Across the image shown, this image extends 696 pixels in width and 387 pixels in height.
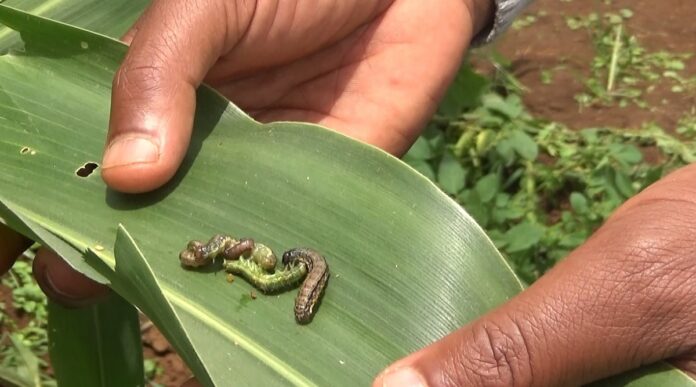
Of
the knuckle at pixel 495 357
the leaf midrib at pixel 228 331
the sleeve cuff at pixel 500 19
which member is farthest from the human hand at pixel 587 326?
the sleeve cuff at pixel 500 19

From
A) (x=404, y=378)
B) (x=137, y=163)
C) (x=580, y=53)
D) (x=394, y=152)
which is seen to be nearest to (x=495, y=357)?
(x=404, y=378)

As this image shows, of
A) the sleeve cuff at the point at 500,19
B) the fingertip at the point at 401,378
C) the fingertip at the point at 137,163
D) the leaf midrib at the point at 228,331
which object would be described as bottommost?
the sleeve cuff at the point at 500,19

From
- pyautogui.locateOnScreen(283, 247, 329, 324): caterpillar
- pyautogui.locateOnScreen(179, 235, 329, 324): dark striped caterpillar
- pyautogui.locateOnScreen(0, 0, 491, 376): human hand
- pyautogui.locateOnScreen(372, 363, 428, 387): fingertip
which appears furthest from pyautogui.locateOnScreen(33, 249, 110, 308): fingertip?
pyautogui.locateOnScreen(372, 363, 428, 387): fingertip

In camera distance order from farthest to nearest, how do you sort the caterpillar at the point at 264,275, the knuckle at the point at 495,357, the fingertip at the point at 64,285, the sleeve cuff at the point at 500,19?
the sleeve cuff at the point at 500,19 < the fingertip at the point at 64,285 < the caterpillar at the point at 264,275 < the knuckle at the point at 495,357

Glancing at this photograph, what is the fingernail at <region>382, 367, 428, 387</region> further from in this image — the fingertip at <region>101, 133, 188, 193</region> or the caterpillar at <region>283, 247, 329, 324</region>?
the fingertip at <region>101, 133, 188, 193</region>

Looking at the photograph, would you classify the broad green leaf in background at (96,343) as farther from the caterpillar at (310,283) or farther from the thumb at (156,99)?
the caterpillar at (310,283)

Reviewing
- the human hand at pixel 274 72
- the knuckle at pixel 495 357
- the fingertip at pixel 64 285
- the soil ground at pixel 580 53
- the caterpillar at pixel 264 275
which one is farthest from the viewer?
the soil ground at pixel 580 53

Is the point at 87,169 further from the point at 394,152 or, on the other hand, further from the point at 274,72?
the point at 394,152

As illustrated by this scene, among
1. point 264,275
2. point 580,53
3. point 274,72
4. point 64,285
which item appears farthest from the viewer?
point 580,53
